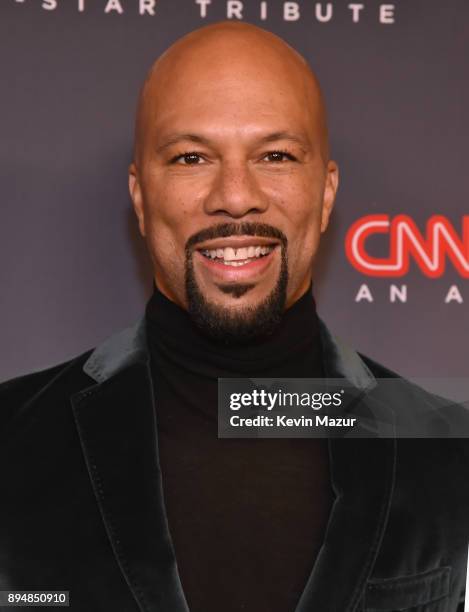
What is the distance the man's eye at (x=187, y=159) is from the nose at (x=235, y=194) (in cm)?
4

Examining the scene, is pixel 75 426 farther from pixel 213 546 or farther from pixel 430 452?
pixel 430 452

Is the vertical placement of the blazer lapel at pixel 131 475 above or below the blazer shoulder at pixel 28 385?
below

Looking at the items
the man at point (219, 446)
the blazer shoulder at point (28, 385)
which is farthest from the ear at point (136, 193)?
the blazer shoulder at point (28, 385)

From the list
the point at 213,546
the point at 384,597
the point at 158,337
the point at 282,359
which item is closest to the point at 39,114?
the point at 158,337

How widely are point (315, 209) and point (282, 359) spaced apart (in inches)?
9.2

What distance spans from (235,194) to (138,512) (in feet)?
1.53

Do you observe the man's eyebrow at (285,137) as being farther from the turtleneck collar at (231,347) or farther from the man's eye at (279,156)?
the turtleneck collar at (231,347)

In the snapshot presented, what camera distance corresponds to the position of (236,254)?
135cm

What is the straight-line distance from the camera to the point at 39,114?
1.64m

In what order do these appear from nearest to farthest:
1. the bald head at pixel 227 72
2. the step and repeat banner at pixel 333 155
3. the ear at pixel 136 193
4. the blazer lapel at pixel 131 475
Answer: the blazer lapel at pixel 131 475, the bald head at pixel 227 72, the ear at pixel 136 193, the step and repeat banner at pixel 333 155

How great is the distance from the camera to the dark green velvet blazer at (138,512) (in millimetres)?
1269

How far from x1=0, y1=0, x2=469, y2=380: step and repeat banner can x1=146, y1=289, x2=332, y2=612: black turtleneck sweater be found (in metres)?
0.25

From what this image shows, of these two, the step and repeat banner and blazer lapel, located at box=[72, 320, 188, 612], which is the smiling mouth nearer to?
blazer lapel, located at box=[72, 320, 188, 612]

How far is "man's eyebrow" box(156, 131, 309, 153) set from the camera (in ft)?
4.37
